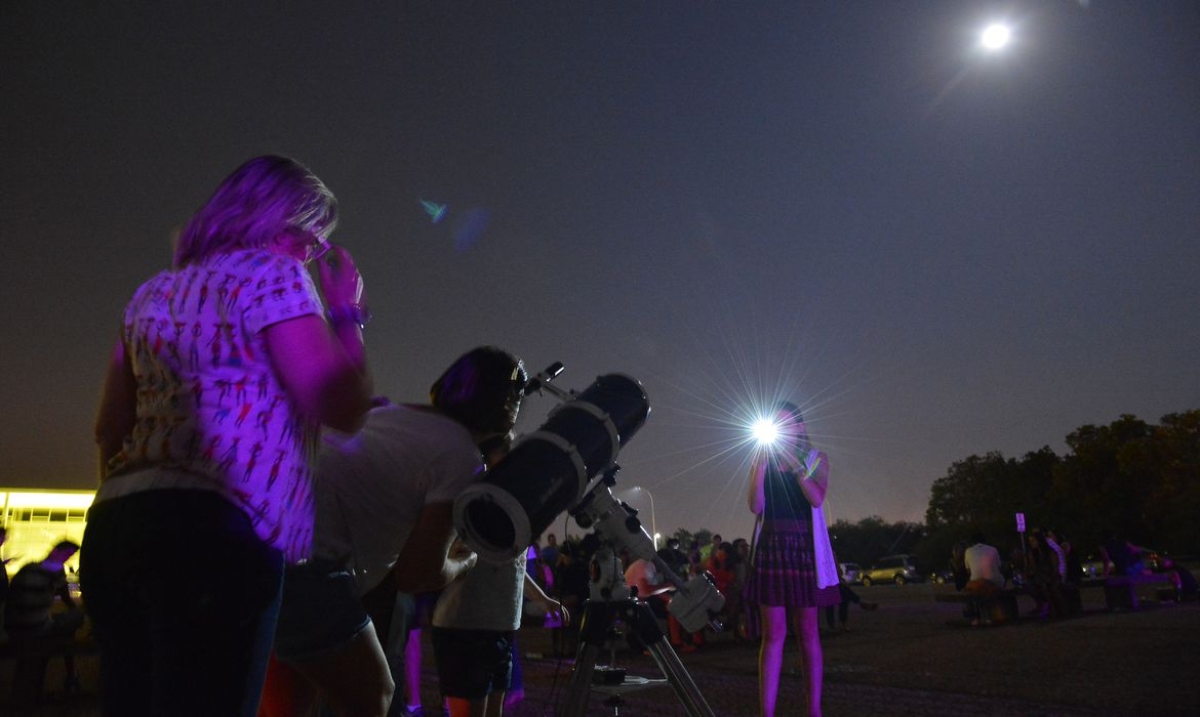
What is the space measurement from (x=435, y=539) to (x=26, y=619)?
7.49 m

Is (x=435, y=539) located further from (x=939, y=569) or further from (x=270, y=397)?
(x=939, y=569)

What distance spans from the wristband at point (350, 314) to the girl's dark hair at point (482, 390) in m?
0.58

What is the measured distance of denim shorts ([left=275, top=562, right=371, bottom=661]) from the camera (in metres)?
1.97

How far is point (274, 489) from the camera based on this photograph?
1478 mm

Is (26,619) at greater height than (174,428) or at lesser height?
lesser

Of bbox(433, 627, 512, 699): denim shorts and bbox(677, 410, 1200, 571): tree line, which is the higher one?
bbox(677, 410, 1200, 571): tree line

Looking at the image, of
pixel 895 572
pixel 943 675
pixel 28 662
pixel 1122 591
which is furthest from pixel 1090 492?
pixel 28 662

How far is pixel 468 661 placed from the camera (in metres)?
3.36

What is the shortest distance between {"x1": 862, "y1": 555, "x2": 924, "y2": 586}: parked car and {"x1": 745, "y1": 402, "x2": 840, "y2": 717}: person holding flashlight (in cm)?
5096

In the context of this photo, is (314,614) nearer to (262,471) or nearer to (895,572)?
(262,471)

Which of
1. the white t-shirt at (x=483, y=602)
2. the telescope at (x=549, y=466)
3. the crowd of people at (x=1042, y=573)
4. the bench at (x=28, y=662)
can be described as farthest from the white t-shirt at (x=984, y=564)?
the bench at (x=28, y=662)

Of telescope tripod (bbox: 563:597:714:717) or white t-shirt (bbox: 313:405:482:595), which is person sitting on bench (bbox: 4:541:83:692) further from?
white t-shirt (bbox: 313:405:482:595)

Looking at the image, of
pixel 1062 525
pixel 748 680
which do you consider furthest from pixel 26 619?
pixel 1062 525

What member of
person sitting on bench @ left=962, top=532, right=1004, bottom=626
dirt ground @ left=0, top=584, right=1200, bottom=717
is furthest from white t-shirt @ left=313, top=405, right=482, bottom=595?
person sitting on bench @ left=962, top=532, right=1004, bottom=626
